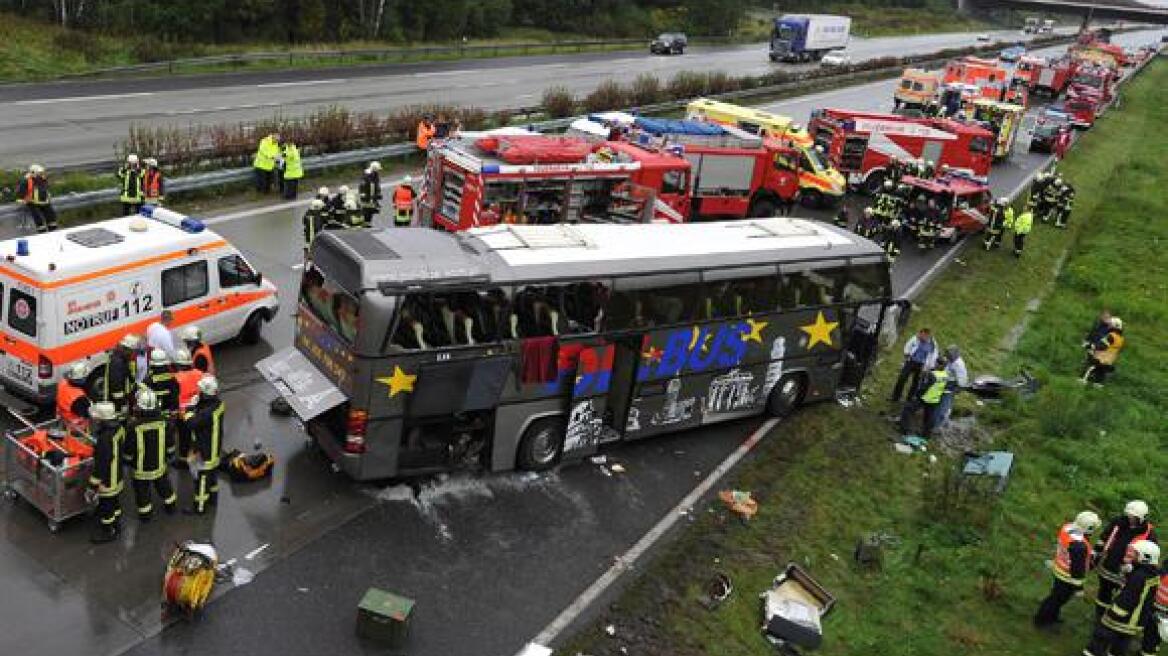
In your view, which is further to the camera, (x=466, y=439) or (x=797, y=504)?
(x=797, y=504)

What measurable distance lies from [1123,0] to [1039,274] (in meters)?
152

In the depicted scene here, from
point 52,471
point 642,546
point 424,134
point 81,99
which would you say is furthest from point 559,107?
point 52,471

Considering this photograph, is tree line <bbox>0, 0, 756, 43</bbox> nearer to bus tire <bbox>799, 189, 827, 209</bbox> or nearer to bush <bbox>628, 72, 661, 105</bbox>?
bush <bbox>628, 72, 661, 105</bbox>

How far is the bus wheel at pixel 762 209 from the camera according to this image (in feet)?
87.8

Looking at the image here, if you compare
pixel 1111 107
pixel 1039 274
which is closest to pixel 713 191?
pixel 1039 274

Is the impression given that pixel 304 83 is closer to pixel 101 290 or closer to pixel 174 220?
pixel 174 220

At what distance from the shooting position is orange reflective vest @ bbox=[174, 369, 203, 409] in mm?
11656

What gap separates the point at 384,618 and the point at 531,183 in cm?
1133

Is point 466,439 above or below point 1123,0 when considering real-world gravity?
below

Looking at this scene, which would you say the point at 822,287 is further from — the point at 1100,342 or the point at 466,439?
the point at 1100,342

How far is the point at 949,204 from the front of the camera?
27.1 m

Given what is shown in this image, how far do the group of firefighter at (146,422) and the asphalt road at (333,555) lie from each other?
13.5 inches

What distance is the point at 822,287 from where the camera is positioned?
14.9 m

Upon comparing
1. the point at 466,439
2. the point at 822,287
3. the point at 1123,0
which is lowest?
the point at 466,439
